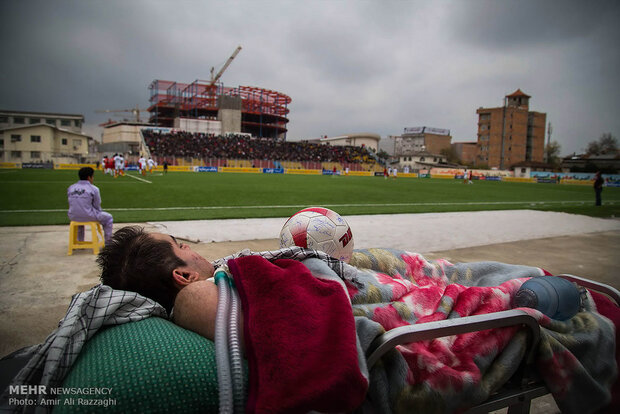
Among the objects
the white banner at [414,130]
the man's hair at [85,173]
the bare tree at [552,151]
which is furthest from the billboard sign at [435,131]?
the man's hair at [85,173]

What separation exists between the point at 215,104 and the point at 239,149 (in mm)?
21119

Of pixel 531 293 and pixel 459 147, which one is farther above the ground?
pixel 459 147

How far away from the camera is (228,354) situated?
3.96 feet

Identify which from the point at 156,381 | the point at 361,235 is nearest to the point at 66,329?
the point at 156,381

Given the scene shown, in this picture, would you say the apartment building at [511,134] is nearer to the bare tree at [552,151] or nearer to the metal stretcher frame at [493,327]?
the bare tree at [552,151]

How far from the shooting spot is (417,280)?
A: 2.40 metres

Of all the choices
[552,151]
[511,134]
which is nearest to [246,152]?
[511,134]

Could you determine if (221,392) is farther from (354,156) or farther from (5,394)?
(354,156)

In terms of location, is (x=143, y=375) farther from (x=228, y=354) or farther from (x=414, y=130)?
(x=414, y=130)

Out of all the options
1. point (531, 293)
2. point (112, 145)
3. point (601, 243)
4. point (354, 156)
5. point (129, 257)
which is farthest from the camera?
point (112, 145)

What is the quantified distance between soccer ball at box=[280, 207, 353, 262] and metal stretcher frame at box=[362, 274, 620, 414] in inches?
44.8

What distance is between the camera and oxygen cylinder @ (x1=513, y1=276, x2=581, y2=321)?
1.80 meters

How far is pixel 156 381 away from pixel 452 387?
3.76 feet

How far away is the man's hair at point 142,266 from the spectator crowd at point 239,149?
45.2 meters
